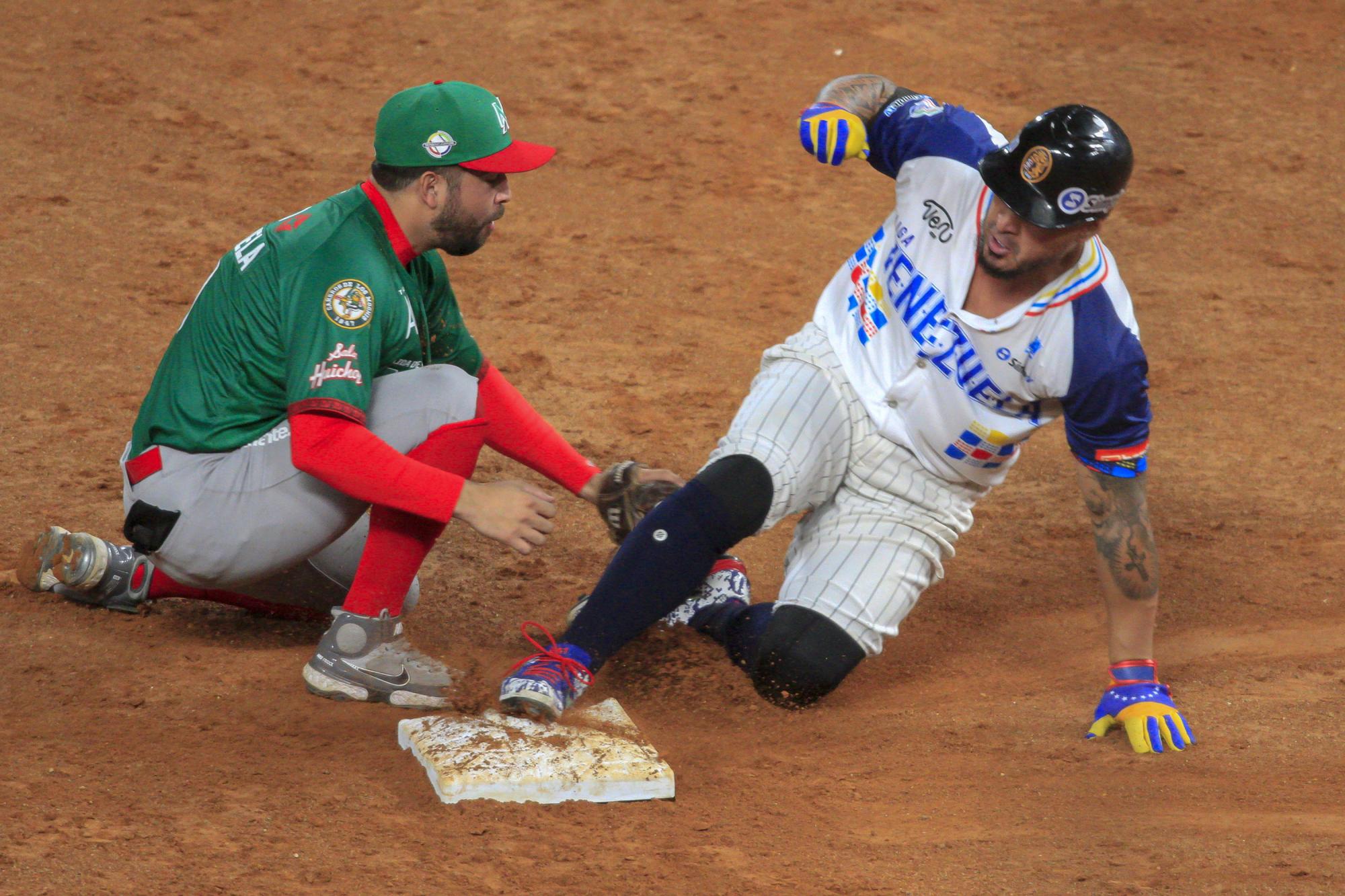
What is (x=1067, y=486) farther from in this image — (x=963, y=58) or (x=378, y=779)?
(x=963, y=58)

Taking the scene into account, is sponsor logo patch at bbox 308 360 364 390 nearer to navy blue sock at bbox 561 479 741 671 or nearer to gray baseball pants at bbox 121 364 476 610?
gray baseball pants at bbox 121 364 476 610

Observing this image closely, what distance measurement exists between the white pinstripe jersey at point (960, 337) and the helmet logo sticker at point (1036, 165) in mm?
251

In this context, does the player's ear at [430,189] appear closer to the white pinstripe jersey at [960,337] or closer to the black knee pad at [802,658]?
the white pinstripe jersey at [960,337]

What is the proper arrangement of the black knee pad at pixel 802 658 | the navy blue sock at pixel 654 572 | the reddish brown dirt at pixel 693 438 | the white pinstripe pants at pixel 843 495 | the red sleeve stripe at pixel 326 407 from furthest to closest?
the white pinstripe pants at pixel 843 495
the black knee pad at pixel 802 658
the navy blue sock at pixel 654 572
the red sleeve stripe at pixel 326 407
the reddish brown dirt at pixel 693 438

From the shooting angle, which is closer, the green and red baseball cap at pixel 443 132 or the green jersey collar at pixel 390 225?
the green and red baseball cap at pixel 443 132

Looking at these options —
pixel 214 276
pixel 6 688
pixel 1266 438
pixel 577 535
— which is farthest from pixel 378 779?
pixel 1266 438

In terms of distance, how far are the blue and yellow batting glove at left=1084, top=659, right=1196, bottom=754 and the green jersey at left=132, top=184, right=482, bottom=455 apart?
1.81 m

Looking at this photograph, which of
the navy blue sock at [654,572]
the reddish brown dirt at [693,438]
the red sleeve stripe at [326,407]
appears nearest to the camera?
the reddish brown dirt at [693,438]

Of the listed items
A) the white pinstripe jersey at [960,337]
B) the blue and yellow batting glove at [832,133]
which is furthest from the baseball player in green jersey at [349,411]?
the white pinstripe jersey at [960,337]

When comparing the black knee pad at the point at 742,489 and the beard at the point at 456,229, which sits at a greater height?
the beard at the point at 456,229

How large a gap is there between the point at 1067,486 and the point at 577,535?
5.66ft

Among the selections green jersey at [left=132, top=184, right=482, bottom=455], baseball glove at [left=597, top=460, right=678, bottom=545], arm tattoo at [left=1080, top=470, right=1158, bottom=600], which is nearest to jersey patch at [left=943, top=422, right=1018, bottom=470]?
arm tattoo at [left=1080, top=470, right=1158, bottom=600]

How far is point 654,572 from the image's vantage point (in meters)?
3.15

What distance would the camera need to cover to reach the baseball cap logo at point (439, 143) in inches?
120
